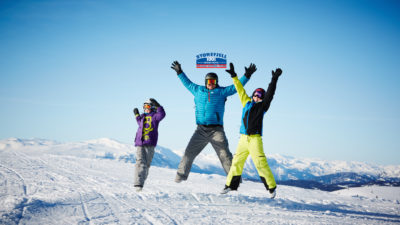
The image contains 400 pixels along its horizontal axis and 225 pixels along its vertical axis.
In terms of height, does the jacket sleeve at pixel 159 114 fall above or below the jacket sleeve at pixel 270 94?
below

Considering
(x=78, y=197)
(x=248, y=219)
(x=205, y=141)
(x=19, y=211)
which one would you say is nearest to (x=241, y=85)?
(x=205, y=141)

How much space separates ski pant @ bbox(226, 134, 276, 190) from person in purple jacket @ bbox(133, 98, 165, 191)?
256 cm

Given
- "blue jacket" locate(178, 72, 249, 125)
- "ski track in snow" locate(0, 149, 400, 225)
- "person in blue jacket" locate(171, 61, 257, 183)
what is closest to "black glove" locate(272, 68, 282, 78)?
"person in blue jacket" locate(171, 61, 257, 183)

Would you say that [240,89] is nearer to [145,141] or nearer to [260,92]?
[260,92]

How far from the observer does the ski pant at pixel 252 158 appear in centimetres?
613

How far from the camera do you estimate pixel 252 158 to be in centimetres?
606

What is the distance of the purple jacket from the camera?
7.88 metres

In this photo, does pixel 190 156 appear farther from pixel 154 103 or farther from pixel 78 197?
pixel 78 197

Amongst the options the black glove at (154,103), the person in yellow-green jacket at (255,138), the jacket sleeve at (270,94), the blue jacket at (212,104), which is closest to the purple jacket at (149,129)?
the black glove at (154,103)

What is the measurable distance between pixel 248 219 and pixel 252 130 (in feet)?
6.29

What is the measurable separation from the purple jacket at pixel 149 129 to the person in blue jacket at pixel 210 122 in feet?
3.62

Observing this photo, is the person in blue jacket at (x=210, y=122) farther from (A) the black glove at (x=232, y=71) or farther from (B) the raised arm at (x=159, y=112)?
(B) the raised arm at (x=159, y=112)

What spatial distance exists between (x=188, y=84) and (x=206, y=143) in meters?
1.78

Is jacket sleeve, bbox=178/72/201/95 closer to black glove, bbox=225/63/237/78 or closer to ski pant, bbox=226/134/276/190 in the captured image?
black glove, bbox=225/63/237/78
